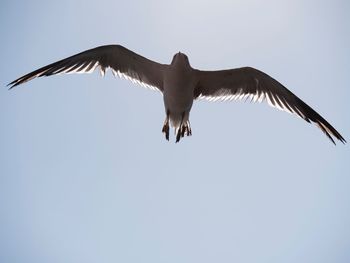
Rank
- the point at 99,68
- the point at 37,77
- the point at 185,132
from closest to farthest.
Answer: the point at 37,77 → the point at 99,68 → the point at 185,132

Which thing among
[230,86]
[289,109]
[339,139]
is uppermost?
[230,86]

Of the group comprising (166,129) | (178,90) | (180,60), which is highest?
(180,60)

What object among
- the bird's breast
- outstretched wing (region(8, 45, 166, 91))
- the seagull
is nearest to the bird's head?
the seagull

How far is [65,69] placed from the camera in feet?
18.8

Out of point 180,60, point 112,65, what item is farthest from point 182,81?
point 112,65

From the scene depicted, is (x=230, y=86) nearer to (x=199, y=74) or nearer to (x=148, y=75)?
(x=199, y=74)

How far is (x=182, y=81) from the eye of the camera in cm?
571

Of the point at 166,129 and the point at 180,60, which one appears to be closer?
the point at 180,60

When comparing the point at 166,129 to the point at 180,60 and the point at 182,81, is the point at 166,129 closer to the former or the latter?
the point at 182,81

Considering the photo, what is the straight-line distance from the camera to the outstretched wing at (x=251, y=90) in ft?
19.4

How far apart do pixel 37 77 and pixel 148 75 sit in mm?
1754

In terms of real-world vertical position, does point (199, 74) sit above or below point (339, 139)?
above

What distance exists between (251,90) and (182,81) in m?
1.28

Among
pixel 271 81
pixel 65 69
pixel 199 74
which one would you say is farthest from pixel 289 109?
pixel 65 69
